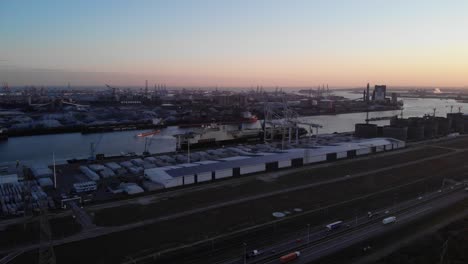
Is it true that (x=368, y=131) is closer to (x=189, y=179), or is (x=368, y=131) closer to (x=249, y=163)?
Answer: (x=249, y=163)

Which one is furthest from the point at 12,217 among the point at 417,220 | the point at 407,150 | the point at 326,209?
the point at 407,150

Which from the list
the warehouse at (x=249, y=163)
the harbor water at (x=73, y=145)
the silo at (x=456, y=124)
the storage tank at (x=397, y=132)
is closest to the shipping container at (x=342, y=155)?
the warehouse at (x=249, y=163)

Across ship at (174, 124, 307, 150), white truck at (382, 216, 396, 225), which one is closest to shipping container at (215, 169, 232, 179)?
white truck at (382, 216, 396, 225)

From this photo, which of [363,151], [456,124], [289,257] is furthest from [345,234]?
[456,124]

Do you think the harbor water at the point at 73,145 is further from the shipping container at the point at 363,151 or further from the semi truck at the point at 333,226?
the semi truck at the point at 333,226

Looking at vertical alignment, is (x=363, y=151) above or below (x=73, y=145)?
above

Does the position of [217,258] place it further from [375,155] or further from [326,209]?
[375,155]

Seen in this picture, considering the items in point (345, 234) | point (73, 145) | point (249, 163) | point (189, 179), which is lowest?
point (73, 145)

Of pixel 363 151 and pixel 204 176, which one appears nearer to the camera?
pixel 204 176
